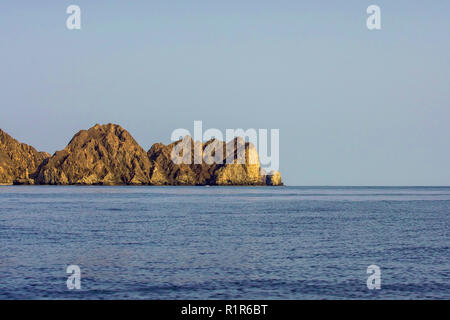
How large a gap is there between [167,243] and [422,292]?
26.1 m

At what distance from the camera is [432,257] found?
40500 millimetres

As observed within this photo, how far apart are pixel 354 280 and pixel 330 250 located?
1347cm

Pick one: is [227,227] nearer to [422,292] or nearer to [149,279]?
[149,279]

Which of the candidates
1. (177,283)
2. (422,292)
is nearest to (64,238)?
(177,283)

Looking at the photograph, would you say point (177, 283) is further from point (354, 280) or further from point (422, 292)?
point (422, 292)

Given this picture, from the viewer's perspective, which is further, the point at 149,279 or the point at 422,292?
the point at 149,279

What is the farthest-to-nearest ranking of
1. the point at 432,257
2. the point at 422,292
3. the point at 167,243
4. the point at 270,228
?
the point at 270,228
the point at 167,243
the point at 432,257
the point at 422,292
